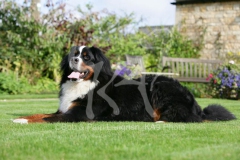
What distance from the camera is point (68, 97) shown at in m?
6.22

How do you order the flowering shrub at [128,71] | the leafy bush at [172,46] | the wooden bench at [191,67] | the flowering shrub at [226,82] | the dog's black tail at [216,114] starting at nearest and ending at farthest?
the dog's black tail at [216,114]
the flowering shrub at [128,71]
the flowering shrub at [226,82]
the wooden bench at [191,67]
the leafy bush at [172,46]

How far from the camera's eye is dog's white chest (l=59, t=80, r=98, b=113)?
619 cm

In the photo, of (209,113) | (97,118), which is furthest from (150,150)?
(209,113)

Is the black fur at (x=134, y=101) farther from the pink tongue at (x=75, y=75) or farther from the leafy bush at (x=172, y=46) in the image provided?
the leafy bush at (x=172, y=46)

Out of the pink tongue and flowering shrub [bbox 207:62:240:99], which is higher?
the pink tongue

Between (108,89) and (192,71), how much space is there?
38.1 ft

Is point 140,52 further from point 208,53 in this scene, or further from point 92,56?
point 92,56

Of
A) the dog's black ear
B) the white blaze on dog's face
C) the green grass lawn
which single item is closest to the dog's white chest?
the white blaze on dog's face

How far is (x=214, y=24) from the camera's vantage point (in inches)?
828

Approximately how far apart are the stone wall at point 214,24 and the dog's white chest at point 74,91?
1501 cm

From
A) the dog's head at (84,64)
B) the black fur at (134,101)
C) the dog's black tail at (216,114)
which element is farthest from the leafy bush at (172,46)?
the dog's head at (84,64)

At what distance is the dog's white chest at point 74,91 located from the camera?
619 centimetres

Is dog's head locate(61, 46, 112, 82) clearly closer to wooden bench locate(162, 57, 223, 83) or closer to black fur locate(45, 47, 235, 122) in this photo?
black fur locate(45, 47, 235, 122)

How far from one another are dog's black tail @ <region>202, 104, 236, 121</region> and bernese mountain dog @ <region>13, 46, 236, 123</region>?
18 centimetres
